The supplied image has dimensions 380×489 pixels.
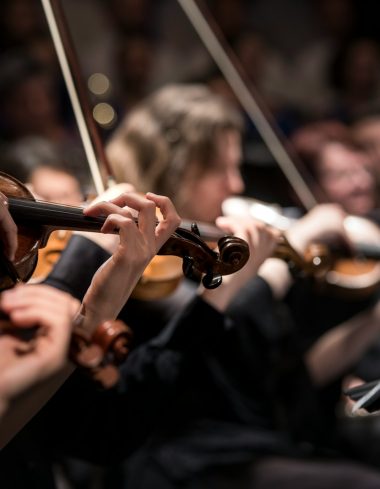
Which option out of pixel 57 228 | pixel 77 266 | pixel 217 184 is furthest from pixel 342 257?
pixel 57 228

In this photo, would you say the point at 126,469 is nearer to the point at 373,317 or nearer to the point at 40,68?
the point at 373,317

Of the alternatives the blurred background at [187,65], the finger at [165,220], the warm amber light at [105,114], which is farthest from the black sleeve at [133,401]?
the warm amber light at [105,114]

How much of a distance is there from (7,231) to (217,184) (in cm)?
69

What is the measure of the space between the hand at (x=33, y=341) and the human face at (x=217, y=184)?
0.51 metres

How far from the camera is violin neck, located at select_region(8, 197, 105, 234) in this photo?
624 millimetres

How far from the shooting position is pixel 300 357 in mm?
1446

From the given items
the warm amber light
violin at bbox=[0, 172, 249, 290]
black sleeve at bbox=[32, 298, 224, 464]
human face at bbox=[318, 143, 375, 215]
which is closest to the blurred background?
the warm amber light

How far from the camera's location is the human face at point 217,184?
1.12 m

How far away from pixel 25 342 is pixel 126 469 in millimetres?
674

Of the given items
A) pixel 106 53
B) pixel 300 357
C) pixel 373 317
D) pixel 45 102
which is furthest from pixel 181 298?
pixel 106 53

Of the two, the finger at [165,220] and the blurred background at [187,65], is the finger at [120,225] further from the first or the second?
the blurred background at [187,65]

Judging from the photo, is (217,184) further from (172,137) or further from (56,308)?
(56,308)

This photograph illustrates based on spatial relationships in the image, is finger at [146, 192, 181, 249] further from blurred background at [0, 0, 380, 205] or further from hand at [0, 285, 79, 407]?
blurred background at [0, 0, 380, 205]

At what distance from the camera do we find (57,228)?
0.65 meters
